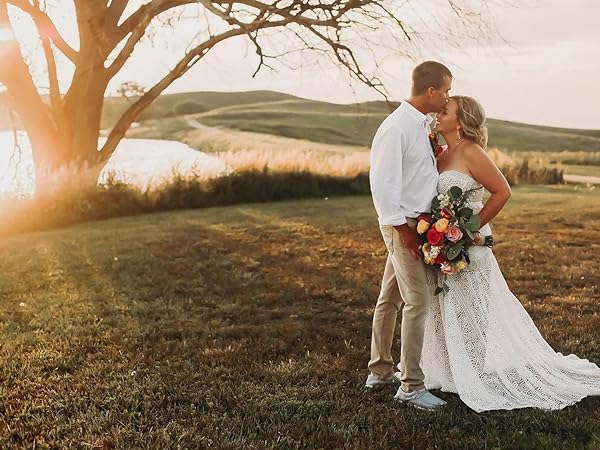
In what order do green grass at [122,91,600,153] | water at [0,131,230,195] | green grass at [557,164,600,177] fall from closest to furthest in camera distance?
water at [0,131,230,195] → green grass at [557,164,600,177] → green grass at [122,91,600,153]

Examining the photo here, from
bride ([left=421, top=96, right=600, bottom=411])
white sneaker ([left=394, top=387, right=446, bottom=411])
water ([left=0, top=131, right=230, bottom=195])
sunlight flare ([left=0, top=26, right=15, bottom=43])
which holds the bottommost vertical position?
white sneaker ([left=394, top=387, right=446, bottom=411])

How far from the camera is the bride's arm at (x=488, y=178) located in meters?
5.39

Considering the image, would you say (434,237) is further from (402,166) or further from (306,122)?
(306,122)

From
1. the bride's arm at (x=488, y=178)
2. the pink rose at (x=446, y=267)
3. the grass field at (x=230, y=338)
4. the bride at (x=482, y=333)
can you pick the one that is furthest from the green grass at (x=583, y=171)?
the pink rose at (x=446, y=267)

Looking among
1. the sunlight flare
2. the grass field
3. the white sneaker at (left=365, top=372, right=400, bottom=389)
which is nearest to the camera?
the grass field

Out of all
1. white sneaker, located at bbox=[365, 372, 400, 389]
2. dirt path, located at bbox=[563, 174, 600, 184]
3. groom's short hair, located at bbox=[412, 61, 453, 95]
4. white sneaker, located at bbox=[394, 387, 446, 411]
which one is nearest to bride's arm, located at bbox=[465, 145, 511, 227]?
groom's short hair, located at bbox=[412, 61, 453, 95]

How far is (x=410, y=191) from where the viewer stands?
5266mm

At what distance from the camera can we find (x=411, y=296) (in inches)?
208

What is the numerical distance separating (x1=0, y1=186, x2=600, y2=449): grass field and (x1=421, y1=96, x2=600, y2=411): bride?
187mm

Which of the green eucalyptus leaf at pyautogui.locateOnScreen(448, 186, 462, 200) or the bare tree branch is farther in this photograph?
the bare tree branch

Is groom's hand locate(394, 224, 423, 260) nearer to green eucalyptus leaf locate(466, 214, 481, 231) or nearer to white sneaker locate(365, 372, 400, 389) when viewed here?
green eucalyptus leaf locate(466, 214, 481, 231)

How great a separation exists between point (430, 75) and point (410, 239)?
3.75ft

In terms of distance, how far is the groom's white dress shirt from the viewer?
16.5ft

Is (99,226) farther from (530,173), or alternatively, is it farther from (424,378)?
(530,173)
